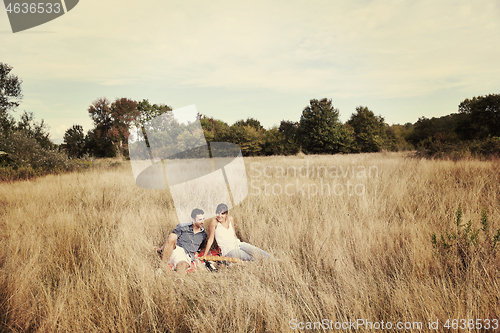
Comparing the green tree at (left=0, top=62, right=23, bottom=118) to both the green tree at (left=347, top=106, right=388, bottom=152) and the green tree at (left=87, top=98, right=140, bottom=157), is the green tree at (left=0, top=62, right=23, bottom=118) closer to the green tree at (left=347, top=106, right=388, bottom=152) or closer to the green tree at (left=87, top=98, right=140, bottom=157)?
the green tree at (left=87, top=98, right=140, bottom=157)

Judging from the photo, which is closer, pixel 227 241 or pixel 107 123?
pixel 227 241

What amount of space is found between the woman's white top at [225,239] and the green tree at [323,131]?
98.4 feet

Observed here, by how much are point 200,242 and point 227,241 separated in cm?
46

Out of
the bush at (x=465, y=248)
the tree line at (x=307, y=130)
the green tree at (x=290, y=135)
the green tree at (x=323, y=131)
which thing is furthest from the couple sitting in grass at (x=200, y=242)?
the green tree at (x=323, y=131)

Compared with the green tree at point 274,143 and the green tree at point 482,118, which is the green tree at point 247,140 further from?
the green tree at point 482,118

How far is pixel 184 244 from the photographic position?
124 inches

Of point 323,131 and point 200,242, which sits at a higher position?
point 323,131

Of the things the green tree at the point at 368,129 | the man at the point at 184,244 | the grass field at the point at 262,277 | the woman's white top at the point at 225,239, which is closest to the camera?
the grass field at the point at 262,277

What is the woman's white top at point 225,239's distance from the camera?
3137 mm

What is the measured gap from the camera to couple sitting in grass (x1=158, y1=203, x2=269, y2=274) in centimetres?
280

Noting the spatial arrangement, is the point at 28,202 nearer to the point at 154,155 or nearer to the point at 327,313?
the point at 154,155
